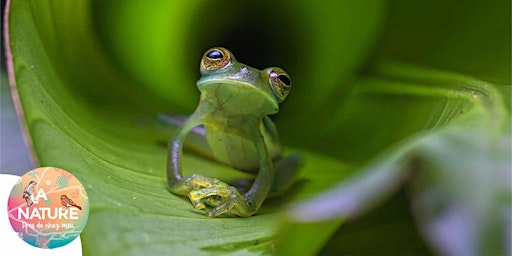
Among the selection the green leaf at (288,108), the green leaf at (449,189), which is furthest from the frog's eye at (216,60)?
the green leaf at (449,189)

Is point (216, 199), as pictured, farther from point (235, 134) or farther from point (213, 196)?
point (235, 134)

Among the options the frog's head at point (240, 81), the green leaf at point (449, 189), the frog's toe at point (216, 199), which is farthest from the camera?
the frog's head at point (240, 81)

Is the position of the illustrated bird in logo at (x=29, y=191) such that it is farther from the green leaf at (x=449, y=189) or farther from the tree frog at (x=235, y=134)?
the green leaf at (x=449, y=189)

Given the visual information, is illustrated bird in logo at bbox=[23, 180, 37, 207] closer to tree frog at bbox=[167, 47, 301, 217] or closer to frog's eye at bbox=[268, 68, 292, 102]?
tree frog at bbox=[167, 47, 301, 217]

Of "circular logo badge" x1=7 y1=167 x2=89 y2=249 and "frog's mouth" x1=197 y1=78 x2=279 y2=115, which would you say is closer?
"circular logo badge" x1=7 y1=167 x2=89 y2=249

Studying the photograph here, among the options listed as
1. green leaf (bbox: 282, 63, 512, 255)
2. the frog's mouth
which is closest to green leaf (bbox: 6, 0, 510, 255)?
green leaf (bbox: 282, 63, 512, 255)

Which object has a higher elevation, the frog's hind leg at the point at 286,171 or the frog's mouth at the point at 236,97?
the frog's mouth at the point at 236,97

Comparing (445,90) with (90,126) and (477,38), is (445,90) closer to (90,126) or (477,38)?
(477,38)

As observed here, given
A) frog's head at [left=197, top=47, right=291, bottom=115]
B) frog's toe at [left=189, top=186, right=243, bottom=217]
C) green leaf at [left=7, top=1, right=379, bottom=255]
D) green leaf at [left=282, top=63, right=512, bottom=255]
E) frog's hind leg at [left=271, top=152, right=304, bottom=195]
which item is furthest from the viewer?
frog's hind leg at [left=271, top=152, right=304, bottom=195]
